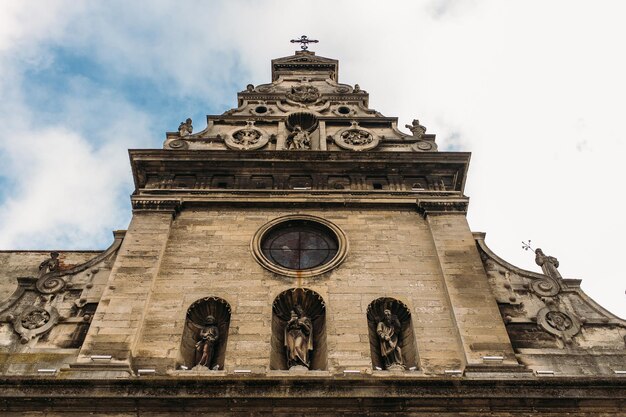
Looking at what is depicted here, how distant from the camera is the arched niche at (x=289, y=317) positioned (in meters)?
12.2

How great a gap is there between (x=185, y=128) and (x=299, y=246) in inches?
248

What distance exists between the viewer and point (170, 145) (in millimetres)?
17812

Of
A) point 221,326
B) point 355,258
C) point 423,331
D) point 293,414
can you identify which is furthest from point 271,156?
point 293,414

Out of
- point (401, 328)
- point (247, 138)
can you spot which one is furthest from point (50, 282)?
point (401, 328)

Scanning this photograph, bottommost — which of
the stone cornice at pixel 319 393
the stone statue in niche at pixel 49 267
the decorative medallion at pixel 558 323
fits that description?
the stone cornice at pixel 319 393

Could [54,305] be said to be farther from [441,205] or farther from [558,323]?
[558,323]

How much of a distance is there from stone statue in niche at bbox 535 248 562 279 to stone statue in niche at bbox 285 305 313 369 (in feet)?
18.4

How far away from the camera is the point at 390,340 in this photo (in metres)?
12.3

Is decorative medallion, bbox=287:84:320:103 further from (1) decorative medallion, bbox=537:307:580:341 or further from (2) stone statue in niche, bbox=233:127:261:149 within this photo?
(1) decorative medallion, bbox=537:307:580:341

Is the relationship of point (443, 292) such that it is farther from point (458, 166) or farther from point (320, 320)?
point (458, 166)

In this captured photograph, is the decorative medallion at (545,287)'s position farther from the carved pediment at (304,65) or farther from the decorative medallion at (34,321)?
the carved pediment at (304,65)

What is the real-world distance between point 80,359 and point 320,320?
457 centimetres

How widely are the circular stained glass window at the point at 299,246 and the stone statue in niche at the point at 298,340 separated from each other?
1.29 m

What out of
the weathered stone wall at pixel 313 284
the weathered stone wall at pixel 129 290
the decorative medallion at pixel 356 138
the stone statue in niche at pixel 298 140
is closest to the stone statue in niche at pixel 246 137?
the stone statue in niche at pixel 298 140
